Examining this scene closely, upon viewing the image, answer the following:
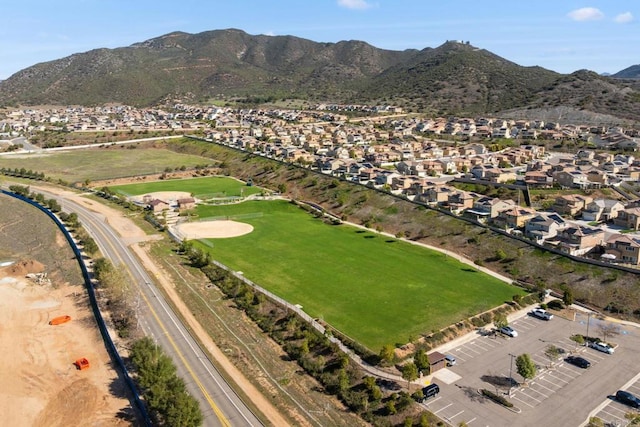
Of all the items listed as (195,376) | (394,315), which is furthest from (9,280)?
(394,315)

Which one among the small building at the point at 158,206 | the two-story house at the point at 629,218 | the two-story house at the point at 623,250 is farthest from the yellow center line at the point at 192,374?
the two-story house at the point at 629,218

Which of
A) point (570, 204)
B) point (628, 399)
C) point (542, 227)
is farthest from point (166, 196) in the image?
point (628, 399)

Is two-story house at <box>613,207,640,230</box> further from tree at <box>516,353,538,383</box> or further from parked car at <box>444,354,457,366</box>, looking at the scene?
parked car at <box>444,354,457,366</box>

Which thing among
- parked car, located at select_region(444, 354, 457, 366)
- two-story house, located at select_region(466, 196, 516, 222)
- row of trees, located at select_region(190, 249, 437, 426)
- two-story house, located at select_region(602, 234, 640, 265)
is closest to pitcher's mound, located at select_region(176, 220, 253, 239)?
row of trees, located at select_region(190, 249, 437, 426)

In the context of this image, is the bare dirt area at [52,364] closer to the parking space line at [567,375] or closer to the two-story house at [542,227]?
the parking space line at [567,375]

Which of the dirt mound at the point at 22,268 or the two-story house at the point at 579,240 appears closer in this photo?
the two-story house at the point at 579,240
